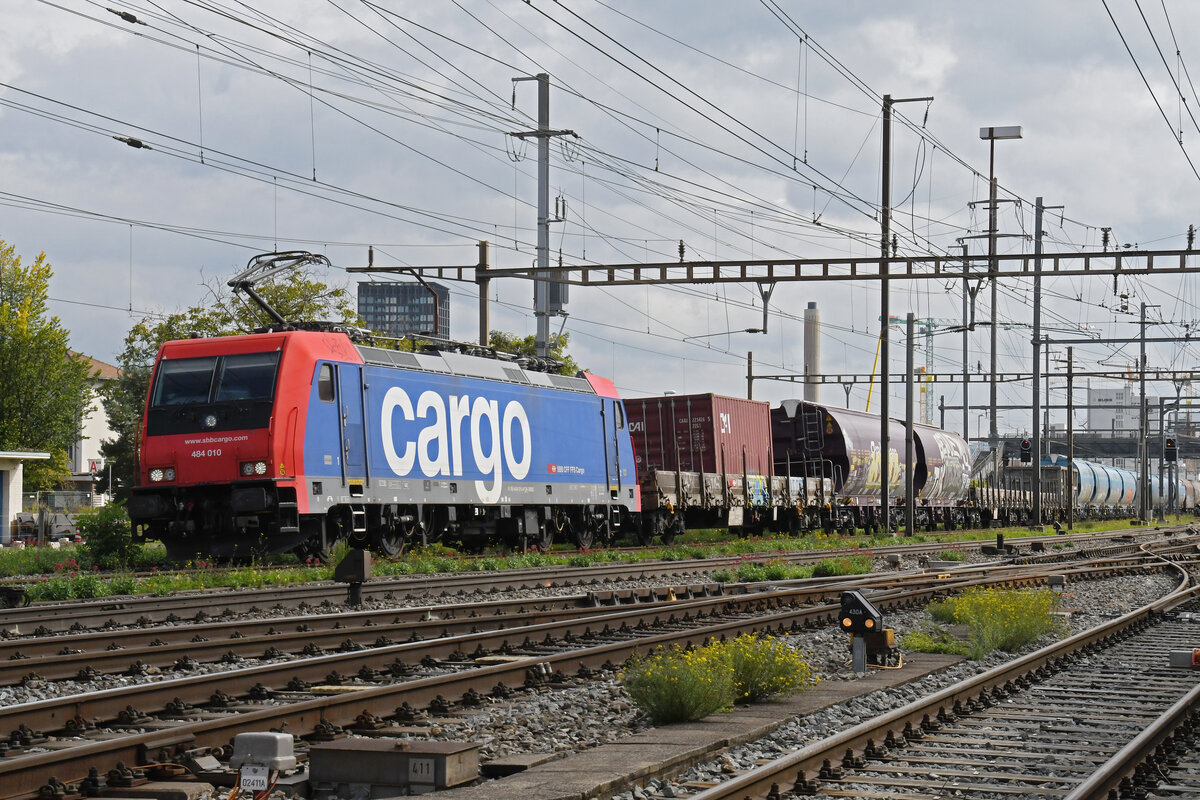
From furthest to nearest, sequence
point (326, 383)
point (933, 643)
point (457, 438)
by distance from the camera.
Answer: point (457, 438), point (326, 383), point (933, 643)

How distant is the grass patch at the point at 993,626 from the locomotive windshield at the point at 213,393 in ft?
33.9

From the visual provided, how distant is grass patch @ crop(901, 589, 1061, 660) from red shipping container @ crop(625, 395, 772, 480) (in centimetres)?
1870

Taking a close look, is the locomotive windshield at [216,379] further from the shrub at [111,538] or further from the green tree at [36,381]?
the green tree at [36,381]

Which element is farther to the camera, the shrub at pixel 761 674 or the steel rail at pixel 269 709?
the shrub at pixel 761 674

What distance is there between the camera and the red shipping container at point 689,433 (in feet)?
111

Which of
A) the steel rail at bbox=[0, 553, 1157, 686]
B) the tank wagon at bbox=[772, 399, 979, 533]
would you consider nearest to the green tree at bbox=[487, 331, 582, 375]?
the tank wagon at bbox=[772, 399, 979, 533]

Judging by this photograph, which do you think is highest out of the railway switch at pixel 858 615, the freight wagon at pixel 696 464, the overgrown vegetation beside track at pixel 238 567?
the freight wagon at pixel 696 464

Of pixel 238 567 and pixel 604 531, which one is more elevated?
pixel 604 531

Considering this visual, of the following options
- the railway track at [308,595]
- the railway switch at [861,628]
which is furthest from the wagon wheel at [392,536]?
the railway switch at [861,628]

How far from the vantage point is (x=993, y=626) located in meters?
13.2

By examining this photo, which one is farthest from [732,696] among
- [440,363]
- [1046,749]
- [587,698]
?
[440,363]

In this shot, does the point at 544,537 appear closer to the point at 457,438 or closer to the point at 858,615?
the point at 457,438

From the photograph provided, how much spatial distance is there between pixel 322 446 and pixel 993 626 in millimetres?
10983

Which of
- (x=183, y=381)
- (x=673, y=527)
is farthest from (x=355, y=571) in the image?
(x=673, y=527)
